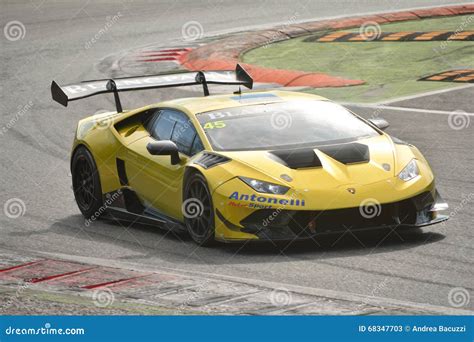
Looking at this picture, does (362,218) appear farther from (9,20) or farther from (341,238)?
(9,20)

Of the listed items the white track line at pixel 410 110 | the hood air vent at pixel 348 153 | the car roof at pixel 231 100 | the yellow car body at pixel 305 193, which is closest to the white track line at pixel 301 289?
the yellow car body at pixel 305 193

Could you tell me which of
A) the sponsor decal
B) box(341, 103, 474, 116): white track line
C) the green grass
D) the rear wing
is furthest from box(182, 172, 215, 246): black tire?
the green grass

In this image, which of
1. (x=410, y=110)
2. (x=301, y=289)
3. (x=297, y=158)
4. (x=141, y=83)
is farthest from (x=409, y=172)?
(x=410, y=110)

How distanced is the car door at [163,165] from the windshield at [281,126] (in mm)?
217

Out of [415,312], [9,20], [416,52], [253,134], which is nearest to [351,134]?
[253,134]

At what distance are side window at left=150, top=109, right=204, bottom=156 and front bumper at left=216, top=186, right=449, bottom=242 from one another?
1029 millimetres

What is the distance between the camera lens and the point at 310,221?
8977mm

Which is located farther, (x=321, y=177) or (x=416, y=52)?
(x=416, y=52)

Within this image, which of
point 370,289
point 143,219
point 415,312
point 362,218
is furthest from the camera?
point 143,219

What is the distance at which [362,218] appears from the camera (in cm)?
901

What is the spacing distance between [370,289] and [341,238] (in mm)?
1712

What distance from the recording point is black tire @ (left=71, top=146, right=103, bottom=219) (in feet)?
37.0

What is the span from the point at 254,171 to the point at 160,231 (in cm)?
169

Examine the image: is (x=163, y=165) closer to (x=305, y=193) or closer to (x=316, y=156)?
(x=316, y=156)
